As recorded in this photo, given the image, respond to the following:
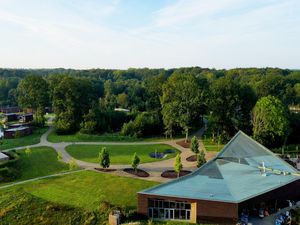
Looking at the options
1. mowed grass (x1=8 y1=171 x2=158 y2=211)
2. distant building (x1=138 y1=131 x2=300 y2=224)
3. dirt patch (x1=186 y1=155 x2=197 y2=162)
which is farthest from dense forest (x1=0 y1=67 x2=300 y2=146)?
mowed grass (x1=8 y1=171 x2=158 y2=211)

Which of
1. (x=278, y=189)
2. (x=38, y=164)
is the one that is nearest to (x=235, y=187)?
(x=278, y=189)

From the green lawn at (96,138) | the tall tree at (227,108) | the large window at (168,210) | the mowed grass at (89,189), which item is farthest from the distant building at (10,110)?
the large window at (168,210)

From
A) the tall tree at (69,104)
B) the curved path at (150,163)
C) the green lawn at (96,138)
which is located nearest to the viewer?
the curved path at (150,163)

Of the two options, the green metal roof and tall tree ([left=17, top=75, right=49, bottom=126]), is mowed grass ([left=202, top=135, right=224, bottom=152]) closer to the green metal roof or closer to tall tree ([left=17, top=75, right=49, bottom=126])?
the green metal roof

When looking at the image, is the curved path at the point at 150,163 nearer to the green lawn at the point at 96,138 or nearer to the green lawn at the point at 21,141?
the green lawn at the point at 21,141

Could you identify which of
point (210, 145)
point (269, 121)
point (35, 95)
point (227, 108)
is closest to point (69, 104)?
point (35, 95)

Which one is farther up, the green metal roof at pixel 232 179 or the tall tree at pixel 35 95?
the tall tree at pixel 35 95

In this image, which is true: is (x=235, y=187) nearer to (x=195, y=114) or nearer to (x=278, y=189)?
(x=278, y=189)

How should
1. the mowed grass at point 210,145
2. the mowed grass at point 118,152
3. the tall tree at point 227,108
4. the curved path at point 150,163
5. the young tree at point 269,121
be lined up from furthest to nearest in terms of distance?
the tall tree at point 227,108 → the mowed grass at point 210,145 → the young tree at point 269,121 → the mowed grass at point 118,152 → the curved path at point 150,163

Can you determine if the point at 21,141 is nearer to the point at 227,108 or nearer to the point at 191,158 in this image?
the point at 191,158
